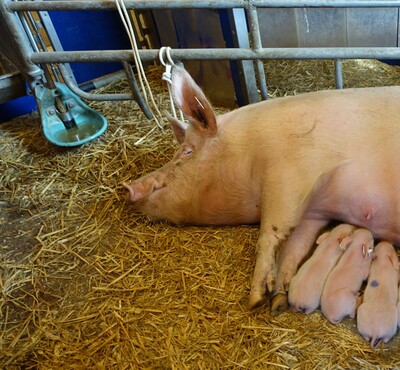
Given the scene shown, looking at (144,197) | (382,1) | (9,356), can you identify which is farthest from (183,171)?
(382,1)

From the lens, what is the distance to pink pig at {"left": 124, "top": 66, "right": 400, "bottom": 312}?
2.08m

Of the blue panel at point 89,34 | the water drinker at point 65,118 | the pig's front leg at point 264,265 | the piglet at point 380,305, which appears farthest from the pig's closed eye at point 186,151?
the blue panel at point 89,34

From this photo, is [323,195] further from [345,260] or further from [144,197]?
[144,197]

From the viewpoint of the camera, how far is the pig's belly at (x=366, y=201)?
81.3 inches

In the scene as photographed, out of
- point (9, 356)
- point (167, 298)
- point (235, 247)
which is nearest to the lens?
point (9, 356)

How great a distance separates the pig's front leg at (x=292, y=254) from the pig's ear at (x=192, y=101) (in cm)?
68

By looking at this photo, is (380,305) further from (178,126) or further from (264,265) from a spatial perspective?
(178,126)

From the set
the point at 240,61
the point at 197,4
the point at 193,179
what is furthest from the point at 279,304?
the point at 240,61

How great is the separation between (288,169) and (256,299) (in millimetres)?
616

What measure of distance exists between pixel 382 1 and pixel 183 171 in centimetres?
149

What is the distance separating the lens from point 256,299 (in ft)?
6.51

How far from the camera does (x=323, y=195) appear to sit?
2.18 meters

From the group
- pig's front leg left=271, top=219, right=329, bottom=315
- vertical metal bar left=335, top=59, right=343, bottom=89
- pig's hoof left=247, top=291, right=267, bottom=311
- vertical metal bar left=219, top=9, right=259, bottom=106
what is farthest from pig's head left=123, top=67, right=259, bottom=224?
vertical metal bar left=219, top=9, right=259, bottom=106

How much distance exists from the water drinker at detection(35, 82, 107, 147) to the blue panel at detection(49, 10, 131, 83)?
1064 millimetres
